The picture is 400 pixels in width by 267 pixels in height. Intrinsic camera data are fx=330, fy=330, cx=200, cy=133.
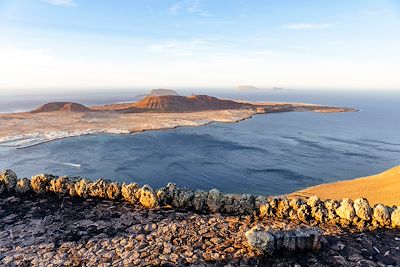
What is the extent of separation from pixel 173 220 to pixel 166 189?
882 mm

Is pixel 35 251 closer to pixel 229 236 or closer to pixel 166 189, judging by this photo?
pixel 166 189

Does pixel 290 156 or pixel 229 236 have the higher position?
pixel 229 236

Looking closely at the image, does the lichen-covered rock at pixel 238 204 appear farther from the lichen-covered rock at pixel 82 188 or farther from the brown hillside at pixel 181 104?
the brown hillside at pixel 181 104

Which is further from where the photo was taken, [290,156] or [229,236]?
[290,156]

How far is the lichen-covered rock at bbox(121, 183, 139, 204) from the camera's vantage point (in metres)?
6.84

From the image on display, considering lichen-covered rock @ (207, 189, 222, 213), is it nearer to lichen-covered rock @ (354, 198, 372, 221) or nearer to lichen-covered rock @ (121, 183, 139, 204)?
lichen-covered rock @ (121, 183, 139, 204)

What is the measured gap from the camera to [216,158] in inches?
1259

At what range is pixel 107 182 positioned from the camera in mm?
7223

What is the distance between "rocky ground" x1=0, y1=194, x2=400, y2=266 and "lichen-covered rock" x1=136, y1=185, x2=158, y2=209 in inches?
6.4

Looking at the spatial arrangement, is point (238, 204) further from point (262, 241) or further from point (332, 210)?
point (332, 210)

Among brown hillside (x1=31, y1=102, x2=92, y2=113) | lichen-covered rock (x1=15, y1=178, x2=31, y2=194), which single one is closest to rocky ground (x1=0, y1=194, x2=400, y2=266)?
lichen-covered rock (x1=15, y1=178, x2=31, y2=194)

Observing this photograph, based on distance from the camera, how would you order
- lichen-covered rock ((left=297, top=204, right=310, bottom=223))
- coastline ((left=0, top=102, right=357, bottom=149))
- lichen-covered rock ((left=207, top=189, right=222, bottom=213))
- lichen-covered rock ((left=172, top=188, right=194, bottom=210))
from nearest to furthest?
lichen-covered rock ((left=297, top=204, right=310, bottom=223)) < lichen-covered rock ((left=207, top=189, right=222, bottom=213)) < lichen-covered rock ((left=172, top=188, right=194, bottom=210)) < coastline ((left=0, top=102, right=357, bottom=149))

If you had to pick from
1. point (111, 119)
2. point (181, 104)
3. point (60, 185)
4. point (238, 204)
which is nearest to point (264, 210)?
point (238, 204)

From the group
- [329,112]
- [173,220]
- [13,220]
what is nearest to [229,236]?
[173,220]
